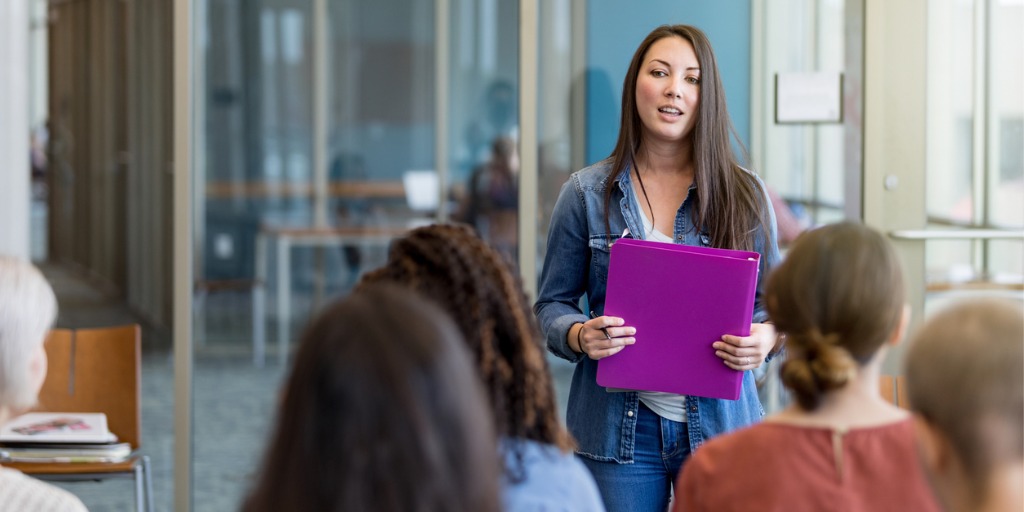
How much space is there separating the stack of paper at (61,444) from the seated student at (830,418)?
228 cm

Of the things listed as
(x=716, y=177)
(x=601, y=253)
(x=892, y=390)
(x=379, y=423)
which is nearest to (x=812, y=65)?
(x=892, y=390)

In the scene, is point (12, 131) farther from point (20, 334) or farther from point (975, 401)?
point (975, 401)

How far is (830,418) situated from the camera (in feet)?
5.27

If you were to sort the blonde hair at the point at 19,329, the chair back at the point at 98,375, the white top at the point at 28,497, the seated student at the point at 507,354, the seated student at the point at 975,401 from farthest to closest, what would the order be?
the chair back at the point at 98,375
the blonde hair at the point at 19,329
the white top at the point at 28,497
the seated student at the point at 507,354
the seated student at the point at 975,401

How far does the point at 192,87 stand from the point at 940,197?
2815 millimetres

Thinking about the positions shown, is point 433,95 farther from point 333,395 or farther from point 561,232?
point 333,395

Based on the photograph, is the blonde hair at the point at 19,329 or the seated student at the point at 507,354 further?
the blonde hair at the point at 19,329

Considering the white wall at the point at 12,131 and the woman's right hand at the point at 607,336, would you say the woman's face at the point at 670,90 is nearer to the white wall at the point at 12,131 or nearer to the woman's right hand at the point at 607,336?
the woman's right hand at the point at 607,336

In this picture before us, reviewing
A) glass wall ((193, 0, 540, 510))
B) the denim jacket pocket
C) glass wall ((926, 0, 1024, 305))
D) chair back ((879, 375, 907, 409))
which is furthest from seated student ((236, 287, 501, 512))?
glass wall ((193, 0, 540, 510))

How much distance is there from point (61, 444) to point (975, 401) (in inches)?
109

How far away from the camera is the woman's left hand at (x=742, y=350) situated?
2264mm

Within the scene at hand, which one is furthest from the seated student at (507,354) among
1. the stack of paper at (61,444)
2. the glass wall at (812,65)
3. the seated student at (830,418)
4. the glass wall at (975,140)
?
the glass wall at (975,140)

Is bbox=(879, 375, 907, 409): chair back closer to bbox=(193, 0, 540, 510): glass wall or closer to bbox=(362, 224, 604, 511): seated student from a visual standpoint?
bbox=(362, 224, 604, 511): seated student

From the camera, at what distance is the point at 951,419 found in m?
1.35
